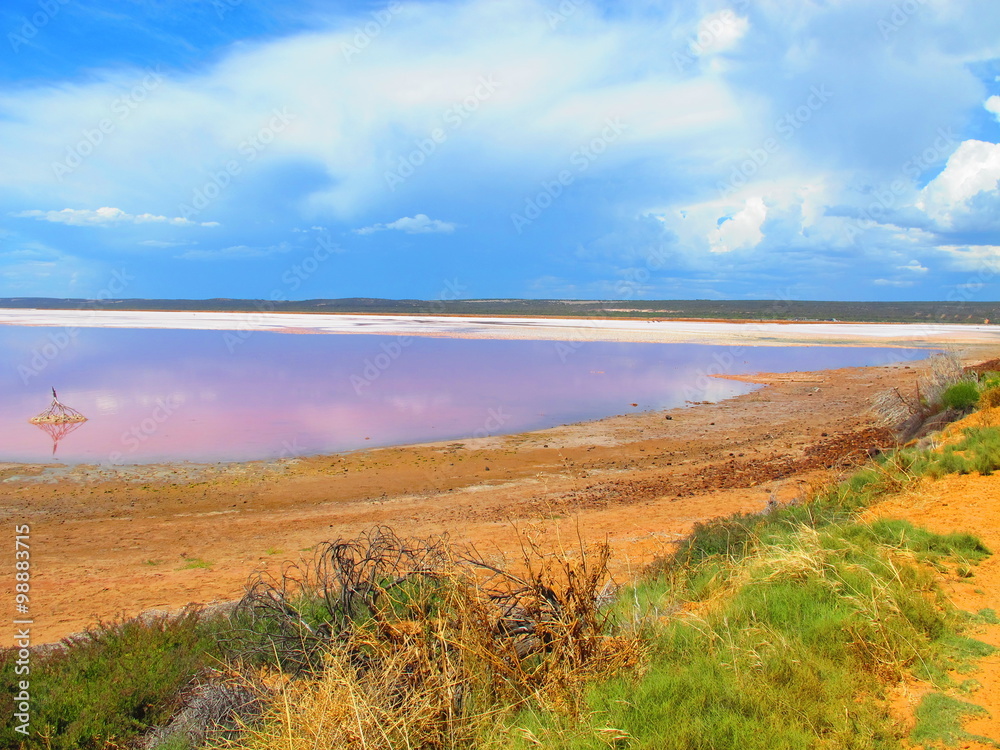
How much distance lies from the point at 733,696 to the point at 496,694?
1.29m

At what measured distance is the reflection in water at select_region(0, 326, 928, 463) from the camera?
616 inches

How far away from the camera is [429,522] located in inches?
380

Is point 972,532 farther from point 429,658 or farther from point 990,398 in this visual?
point 990,398

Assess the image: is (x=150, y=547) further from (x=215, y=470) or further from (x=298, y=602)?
(x=298, y=602)

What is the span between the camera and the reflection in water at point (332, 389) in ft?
51.3

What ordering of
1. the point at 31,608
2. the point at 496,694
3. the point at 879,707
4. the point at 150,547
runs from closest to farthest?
the point at 879,707 → the point at 496,694 → the point at 31,608 → the point at 150,547

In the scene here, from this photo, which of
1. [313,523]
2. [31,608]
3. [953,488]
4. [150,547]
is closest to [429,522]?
[313,523]

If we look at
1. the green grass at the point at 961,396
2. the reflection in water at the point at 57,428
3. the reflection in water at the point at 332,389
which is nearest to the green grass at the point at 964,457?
the green grass at the point at 961,396

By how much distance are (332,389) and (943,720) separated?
21.2 m
